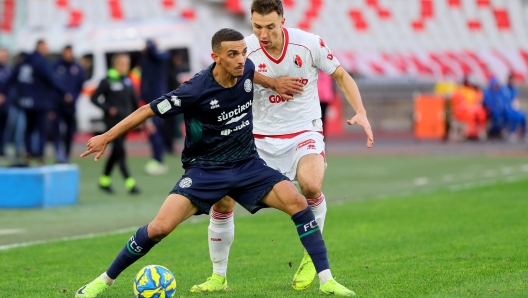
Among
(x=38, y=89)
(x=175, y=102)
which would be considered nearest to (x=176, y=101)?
(x=175, y=102)

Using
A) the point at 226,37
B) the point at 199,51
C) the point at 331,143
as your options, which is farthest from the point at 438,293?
the point at 199,51

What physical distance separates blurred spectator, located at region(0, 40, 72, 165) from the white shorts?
12.0 m

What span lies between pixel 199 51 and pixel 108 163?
16799 mm

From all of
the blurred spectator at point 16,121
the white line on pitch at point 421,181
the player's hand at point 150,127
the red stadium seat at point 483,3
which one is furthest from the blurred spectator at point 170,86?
the red stadium seat at point 483,3

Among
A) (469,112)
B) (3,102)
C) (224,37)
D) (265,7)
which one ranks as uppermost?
(265,7)

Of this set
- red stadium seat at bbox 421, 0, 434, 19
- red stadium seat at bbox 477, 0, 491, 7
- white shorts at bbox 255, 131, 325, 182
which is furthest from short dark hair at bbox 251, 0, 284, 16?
red stadium seat at bbox 477, 0, 491, 7

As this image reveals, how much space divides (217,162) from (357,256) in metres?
2.41

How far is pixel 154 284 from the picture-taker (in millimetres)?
7039

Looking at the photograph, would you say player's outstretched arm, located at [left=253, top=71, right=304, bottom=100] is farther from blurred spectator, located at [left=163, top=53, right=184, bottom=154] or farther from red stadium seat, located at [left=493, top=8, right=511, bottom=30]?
red stadium seat, located at [left=493, top=8, right=511, bottom=30]

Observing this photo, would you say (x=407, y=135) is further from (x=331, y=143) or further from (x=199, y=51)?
(x=199, y=51)

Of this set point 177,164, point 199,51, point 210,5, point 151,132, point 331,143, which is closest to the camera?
point 151,132

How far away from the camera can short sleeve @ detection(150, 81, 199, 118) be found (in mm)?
7207

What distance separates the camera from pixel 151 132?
60.4ft

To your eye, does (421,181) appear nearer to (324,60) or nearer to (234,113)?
(324,60)
